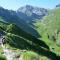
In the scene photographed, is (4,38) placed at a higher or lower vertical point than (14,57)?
higher

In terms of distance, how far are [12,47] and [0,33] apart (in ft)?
86.2

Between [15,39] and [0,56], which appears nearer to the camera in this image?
[0,56]

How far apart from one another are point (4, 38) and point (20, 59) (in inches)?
1295

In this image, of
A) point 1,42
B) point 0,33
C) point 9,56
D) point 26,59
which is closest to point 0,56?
point 9,56

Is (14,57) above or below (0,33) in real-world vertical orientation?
below

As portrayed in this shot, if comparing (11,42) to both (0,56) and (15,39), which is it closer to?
(15,39)

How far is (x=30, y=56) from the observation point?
123500 millimetres

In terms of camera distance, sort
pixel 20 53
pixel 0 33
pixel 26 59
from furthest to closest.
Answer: pixel 0 33, pixel 20 53, pixel 26 59

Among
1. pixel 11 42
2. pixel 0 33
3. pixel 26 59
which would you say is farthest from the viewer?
pixel 0 33

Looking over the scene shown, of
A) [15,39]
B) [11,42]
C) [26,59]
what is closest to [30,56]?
[26,59]

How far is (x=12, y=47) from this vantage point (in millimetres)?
140000

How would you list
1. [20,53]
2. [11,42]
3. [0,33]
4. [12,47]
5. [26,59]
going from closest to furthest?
[26,59] < [20,53] < [12,47] < [11,42] < [0,33]

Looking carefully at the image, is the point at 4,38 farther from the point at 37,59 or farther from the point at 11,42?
the point at 37,59

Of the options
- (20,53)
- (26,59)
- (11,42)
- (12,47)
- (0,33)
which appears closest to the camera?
(26,59)
